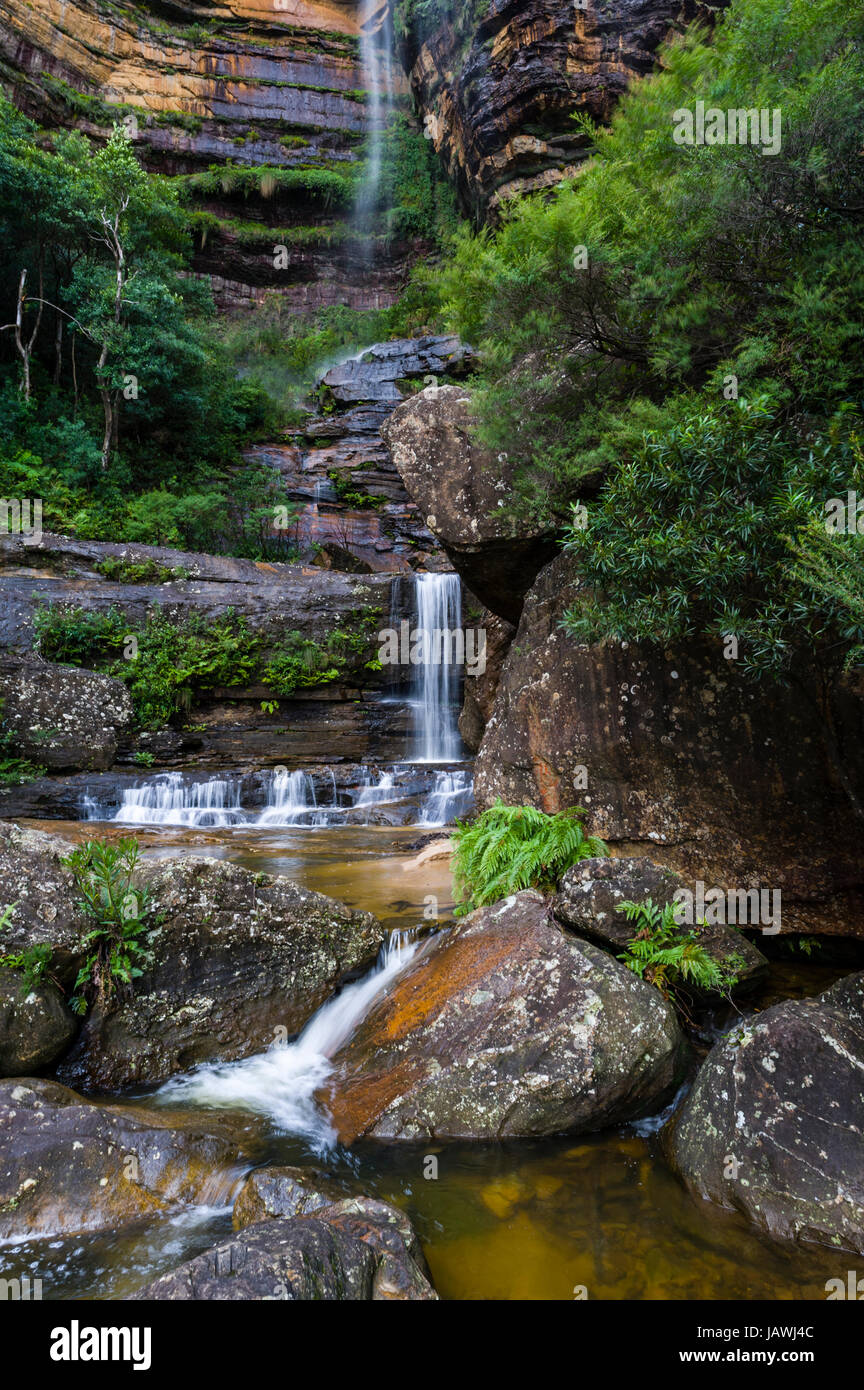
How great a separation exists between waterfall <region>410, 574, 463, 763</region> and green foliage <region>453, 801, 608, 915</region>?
7.59 metres

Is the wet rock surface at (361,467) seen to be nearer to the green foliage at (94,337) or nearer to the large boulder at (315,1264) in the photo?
the green foliage at (94,337)

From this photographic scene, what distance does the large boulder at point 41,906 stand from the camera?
464cm

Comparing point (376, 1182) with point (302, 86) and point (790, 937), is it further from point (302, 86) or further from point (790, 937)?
point (302, 86)

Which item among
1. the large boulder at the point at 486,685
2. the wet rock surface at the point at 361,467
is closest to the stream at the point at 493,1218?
the large boulder at the point at 486,685

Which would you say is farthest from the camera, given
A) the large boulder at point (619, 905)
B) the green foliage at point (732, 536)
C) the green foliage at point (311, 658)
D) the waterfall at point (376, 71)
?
the waterfall at point (376, 71)

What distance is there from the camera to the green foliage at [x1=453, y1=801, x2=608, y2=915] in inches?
245

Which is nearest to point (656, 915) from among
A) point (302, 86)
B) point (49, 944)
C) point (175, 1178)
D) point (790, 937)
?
point (790, 937)

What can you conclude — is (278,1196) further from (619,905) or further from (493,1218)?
(619,905)

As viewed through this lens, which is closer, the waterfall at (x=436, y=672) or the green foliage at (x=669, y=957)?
the green foliage at (x=669, y=957)

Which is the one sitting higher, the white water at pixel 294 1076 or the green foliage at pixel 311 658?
the green foliage at pixel 311 658

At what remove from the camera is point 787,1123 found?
3.68 metres

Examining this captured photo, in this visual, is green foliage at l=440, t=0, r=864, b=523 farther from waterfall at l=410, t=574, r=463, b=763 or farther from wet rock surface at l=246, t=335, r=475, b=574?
Answer: wet rock surface at l=246, t=335, r=475, b=574

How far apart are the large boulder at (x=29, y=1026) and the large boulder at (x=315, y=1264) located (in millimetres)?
2120

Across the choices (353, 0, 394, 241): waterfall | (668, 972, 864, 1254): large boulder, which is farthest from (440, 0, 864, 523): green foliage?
(353, 0, 394, 241): waterfall
